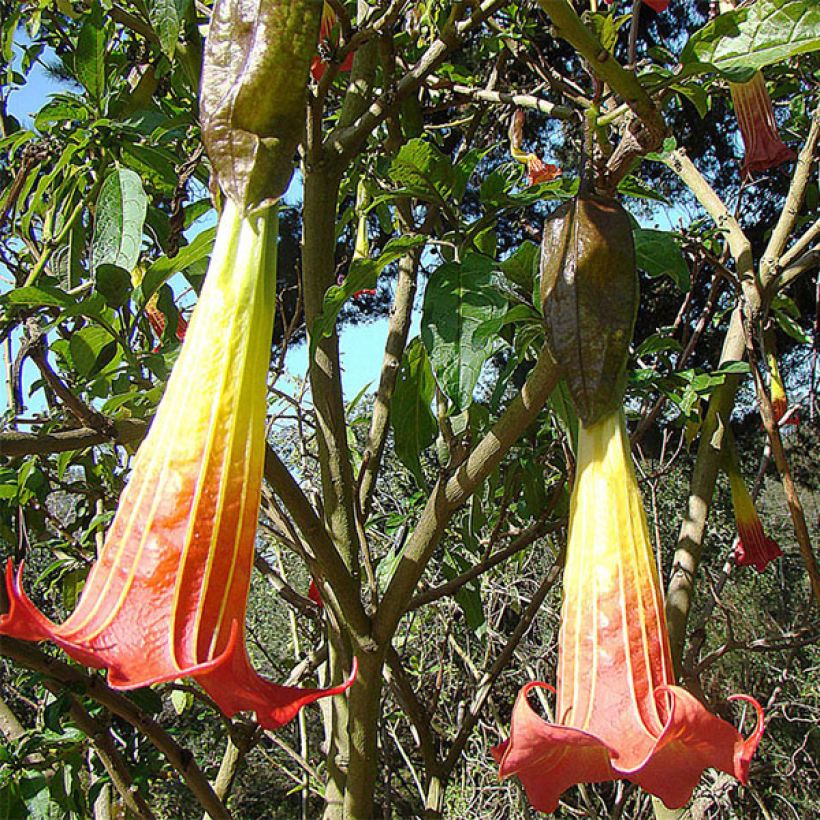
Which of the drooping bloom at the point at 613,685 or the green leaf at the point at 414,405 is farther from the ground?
the green leaf at the point at 414,405

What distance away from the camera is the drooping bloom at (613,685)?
58 centimetres

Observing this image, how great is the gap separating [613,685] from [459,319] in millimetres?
381

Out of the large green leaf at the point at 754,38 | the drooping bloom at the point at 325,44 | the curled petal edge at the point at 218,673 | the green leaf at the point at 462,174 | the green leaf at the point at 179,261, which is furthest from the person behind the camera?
the drooping bloom at the point at 325,44

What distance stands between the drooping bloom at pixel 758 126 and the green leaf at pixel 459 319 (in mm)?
1008

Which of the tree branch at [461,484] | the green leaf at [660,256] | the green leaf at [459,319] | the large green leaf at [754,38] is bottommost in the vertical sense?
the tree branch at [461,484]

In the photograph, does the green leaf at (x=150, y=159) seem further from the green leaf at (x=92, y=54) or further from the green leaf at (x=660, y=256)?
the green leaf at (x=660, y=256)

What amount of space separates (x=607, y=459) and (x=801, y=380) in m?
4.16

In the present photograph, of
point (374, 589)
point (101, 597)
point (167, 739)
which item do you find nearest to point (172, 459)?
point (101, 597)

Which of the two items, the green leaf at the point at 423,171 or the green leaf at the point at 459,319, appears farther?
the green leaf at the point at 423,171

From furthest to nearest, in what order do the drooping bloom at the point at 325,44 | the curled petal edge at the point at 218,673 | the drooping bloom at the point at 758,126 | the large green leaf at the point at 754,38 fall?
the drooping bloom at the point at 758,126
the drooping bloom at the point at 325,44
the large green leaf at the point at 754,38
the curled petal edge at the point at 218,673

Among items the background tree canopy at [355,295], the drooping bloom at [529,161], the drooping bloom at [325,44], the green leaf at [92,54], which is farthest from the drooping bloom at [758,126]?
the green leaf at [92,54]

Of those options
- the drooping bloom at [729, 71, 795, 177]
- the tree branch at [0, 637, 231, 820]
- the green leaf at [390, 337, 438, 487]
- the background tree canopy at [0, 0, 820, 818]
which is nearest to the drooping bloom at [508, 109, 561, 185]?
→ the background tree canopy at [0, 0, 820, 818]

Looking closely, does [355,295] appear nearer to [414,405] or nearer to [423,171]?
[414,405]

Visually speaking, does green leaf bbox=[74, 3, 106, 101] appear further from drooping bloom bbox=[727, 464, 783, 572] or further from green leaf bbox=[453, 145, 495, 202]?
drooping bloom bbox=[727, 464, 783, 572]
